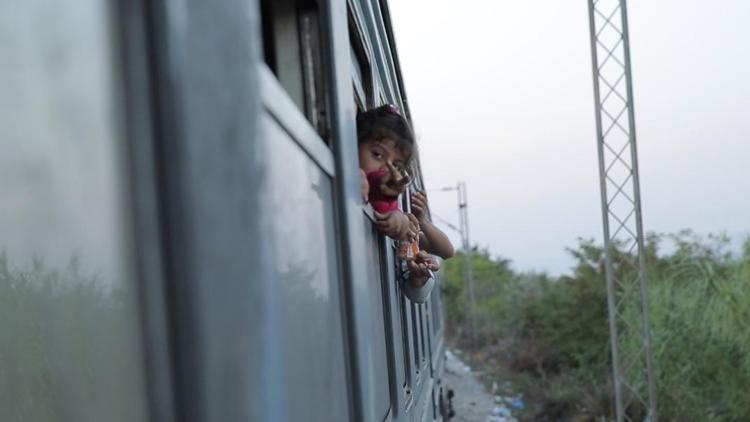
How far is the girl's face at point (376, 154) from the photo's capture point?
186 centimetres

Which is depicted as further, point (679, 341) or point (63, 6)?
point (679, 341)

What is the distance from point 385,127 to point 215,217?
126 centimetres

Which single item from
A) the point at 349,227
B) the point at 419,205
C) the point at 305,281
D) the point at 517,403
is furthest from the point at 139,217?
the point at 517,403

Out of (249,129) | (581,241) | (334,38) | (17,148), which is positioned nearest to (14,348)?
(17,148)

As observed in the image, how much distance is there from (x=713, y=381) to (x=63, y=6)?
10661 mm

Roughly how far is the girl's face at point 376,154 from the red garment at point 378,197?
1 centimetres

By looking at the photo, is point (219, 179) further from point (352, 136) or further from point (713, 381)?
point (713, 381)

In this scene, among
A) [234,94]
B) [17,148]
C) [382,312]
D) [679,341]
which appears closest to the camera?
[17,148]

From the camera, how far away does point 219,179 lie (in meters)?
0.68

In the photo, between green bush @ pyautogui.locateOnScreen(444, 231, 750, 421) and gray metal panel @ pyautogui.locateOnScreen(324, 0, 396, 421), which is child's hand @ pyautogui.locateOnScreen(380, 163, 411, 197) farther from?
green bush @ pyautogui.locateOnScreen(444, 231, 750, 421)

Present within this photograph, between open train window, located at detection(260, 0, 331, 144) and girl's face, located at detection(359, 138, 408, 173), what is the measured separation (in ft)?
1.92

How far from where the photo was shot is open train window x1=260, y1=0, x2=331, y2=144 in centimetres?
123

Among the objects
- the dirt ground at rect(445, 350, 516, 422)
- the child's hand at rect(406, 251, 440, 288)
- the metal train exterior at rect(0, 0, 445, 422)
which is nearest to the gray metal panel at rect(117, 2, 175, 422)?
the metal train exterior at rect(0, 0, 445, 422)

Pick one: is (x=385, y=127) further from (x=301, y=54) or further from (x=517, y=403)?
(x=517, y=403)
